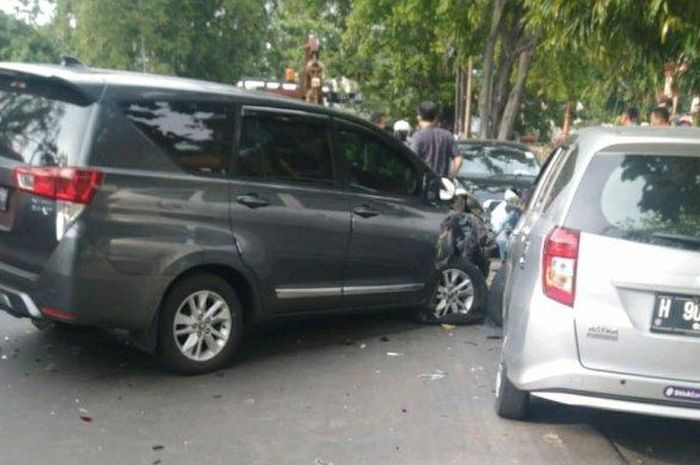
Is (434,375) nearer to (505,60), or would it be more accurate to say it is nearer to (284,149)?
(284,149)

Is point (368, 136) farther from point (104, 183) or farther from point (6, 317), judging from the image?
point (6, 317)

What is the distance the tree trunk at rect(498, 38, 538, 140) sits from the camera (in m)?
19.6

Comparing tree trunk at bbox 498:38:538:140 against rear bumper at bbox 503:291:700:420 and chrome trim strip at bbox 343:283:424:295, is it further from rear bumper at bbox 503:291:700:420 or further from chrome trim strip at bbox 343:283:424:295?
rear bumper at bbox 503:291:700:420

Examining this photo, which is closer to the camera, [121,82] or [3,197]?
[121,82]

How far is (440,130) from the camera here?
915cm

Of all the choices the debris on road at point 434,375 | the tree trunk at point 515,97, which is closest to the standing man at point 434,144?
the debris on road at point 434,375

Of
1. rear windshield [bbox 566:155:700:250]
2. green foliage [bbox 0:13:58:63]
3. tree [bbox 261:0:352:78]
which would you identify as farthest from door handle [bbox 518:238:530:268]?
green foliage [bbox 0:13:58:63]

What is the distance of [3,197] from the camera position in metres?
5.39

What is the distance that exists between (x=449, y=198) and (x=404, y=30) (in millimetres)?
13792

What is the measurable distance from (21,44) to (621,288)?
52224 millimetres

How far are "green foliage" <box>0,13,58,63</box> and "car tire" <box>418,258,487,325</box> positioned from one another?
4488 centimetres

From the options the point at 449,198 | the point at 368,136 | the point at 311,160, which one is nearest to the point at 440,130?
the point at 449,198

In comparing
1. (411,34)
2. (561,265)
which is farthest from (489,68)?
(561,265)

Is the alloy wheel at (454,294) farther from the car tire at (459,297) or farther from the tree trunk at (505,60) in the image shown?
the tree trunk at (505,60)
